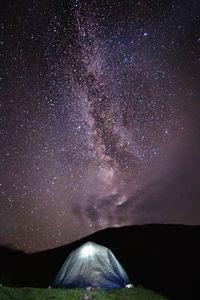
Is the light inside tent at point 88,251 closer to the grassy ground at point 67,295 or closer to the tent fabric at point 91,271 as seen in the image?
the tent fabric at point 91,271

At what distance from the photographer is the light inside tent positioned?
15.6 m

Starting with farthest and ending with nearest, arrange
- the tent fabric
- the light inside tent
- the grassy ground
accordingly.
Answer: the light inside tent < the tent fabric < the grassy ground

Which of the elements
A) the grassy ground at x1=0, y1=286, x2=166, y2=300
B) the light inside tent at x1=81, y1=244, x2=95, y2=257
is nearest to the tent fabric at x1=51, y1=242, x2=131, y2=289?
the light inside tent at x1=81, y1=244, x2=95, y2=257

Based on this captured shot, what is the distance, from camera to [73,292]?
11.2 meters

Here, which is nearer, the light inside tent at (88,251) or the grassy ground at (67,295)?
the grassy ground at (67,295)

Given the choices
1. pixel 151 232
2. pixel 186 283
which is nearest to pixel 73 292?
pixel 186 283

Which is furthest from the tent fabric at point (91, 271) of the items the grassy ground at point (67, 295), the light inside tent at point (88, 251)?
A: the grassy ground at point (67, 295)

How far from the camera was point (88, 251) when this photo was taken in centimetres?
1579

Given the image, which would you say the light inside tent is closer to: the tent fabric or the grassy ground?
the tent fabric

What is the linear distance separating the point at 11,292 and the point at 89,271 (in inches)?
197

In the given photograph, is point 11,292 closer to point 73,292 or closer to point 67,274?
point 73,292

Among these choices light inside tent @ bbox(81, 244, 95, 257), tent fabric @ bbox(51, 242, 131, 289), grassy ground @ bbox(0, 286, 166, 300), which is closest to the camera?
grassy ground @ bbox(0, 286, 166, 300)

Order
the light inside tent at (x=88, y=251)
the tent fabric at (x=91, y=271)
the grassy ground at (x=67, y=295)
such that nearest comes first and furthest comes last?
the grassy ground at (x=67, y=295) < the tent fabric at (x=91, y=271) < the light inside tent at (x=88, y=251)

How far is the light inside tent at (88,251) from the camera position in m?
15.6
